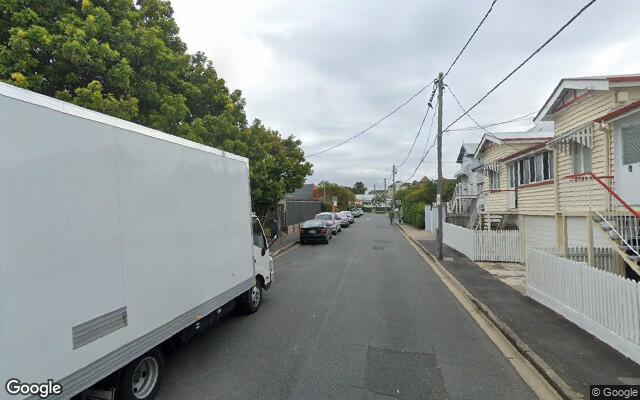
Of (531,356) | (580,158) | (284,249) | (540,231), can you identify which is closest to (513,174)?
(540,231)

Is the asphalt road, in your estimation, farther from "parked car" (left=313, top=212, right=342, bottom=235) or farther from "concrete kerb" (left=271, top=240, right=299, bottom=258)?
"parked car" (left=313, top=212, right=342, bottom=235)

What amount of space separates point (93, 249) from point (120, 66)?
21.1 ft

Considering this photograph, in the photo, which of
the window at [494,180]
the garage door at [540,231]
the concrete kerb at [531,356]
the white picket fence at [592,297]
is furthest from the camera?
the window at [494,180]

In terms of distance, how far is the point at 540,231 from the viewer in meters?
13.1

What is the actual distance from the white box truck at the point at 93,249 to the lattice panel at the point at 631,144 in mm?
10120

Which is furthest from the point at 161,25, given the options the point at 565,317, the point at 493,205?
the point at 493,205

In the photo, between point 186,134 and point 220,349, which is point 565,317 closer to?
point 220,349

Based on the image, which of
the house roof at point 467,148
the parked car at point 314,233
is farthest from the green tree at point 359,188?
the parked car at point 314,233

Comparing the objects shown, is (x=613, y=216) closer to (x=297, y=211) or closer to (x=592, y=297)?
(x=592, y=297)

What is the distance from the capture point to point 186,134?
947 centimetres

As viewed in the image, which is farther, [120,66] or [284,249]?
[284,249]

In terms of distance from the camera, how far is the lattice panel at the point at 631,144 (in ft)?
27.9

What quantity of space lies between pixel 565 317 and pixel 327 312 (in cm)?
449

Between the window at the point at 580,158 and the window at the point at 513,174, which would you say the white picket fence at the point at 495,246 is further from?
the window at the point at 513,174
